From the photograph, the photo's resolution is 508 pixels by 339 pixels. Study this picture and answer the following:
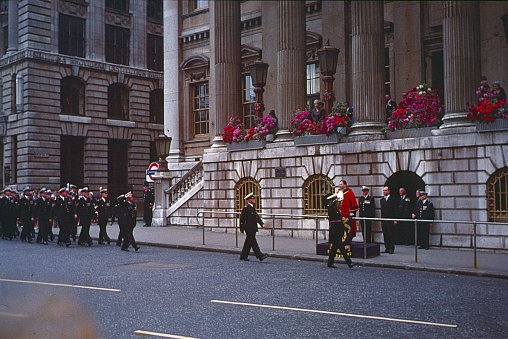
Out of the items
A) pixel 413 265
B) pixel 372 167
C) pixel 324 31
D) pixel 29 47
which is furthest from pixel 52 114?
pixel 413 265

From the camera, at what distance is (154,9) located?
49.8 metres

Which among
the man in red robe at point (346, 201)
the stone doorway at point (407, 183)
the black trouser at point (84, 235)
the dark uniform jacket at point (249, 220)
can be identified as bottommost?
the black trouser at point (84, 235)

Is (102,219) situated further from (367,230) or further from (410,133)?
(410,133)

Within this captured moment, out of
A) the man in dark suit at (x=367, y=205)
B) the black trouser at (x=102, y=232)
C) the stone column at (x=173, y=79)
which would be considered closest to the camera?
the man in dark suit at (x=367, y=205)

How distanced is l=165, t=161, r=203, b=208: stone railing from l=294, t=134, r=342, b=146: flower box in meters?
6.01

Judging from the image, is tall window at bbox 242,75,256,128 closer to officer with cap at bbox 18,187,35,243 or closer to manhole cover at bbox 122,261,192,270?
officer with cap at bbox 18,187,35,243

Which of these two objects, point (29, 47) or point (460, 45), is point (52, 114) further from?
point (460, 45)

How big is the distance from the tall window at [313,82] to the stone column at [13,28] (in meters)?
22.4

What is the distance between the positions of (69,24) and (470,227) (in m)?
34.6

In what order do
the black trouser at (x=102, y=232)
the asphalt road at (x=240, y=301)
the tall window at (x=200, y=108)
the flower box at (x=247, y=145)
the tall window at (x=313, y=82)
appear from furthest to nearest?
the tall window at (x=200, y=108)
the tall window at (x=313, y=82)
the flower box at (x=247, y=145)
the black trouser at (x=102, y=232)
the asphalt road at (x=240, y=301)

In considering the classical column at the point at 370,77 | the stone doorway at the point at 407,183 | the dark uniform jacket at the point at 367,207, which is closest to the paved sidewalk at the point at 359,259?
the dark uniform jacket at the point at 367,207

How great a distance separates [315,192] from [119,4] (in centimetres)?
2962

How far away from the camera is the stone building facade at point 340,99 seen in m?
19.6

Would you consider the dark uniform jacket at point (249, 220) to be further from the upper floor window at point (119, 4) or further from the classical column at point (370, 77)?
the upper floor window at point (119, 4)
